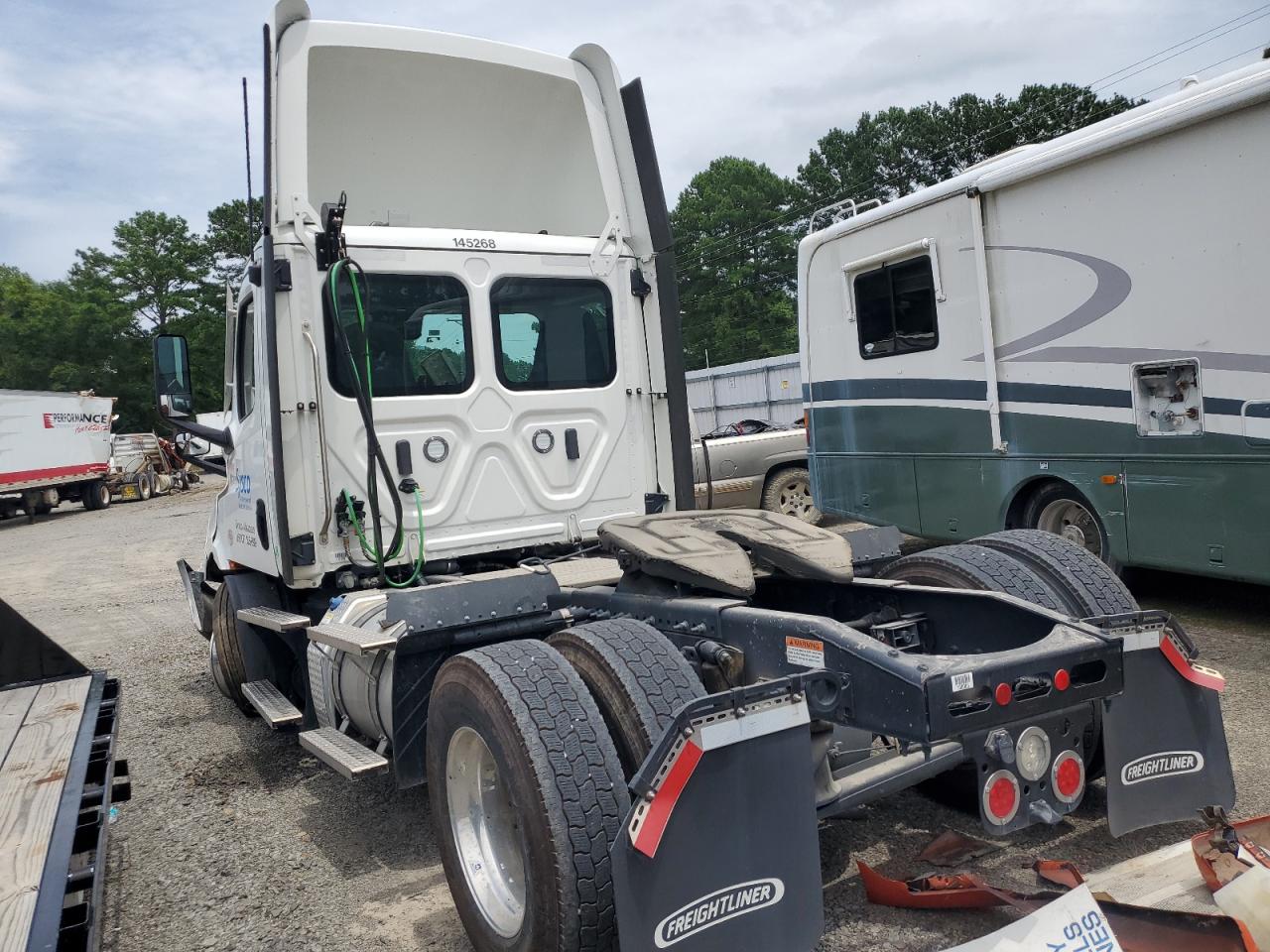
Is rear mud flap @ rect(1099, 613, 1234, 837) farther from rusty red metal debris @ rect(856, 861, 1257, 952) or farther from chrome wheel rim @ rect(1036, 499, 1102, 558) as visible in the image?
chrome wheel rim @ rect(1036, 499, 1102, 558)

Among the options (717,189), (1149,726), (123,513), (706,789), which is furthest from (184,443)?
(717,189)

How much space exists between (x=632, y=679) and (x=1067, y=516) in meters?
5.67

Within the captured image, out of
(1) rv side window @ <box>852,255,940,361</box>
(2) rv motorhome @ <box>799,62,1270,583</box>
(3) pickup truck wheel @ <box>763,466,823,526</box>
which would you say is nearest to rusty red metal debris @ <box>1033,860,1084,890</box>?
(2) rv motorhome @ <box>799,62,1270,583</box>

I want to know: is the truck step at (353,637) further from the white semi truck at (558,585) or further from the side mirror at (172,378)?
the side mirror at (172,378)

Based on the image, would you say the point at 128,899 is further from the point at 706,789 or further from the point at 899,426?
the point at 899,426

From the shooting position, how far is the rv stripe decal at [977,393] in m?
6.20

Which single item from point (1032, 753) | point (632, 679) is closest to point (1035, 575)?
point (1032, 753)

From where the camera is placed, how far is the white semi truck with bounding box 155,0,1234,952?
8.52 feet

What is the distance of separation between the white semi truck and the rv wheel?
3.45 m

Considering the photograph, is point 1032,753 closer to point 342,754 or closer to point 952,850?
point 952,850

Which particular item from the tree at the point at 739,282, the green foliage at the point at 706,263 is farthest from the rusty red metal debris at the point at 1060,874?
the tree at the point at 739,282

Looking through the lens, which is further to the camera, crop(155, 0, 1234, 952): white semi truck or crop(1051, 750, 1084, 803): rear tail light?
crop(1051, 750, 1084, 803): rear tail light

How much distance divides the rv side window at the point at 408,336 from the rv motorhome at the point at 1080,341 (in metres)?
4.39

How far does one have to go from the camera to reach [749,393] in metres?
23.4
